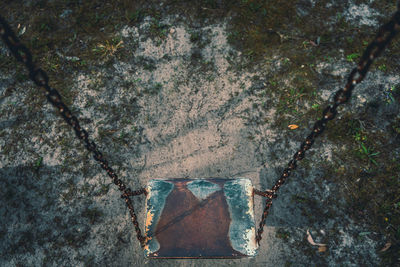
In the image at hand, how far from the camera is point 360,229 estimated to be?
2619 millimetres

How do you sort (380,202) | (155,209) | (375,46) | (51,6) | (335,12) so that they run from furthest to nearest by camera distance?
(51,6), (335,12), (380,202), (155,209), (375,46)

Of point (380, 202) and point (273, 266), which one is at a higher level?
point (380, 202)

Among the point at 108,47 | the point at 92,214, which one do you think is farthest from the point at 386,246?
the point at 108,47

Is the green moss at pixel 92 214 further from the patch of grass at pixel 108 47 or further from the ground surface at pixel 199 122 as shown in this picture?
the patch of grass at pixel 108 47

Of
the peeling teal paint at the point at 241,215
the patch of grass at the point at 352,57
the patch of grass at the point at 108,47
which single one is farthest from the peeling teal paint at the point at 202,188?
the patch of grass at the point at 352,57

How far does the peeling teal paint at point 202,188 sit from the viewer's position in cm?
225

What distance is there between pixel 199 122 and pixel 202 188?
117 centimetres

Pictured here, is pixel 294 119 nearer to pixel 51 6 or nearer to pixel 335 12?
pixel 335 12

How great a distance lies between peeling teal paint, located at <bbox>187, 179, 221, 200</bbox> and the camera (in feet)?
7.39

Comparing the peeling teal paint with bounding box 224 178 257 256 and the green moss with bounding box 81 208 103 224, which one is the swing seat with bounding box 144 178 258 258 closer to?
the peeling teal paint with bounding box 224 178 257 256

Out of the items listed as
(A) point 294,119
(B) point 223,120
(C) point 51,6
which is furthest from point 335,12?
(C) point 51,6

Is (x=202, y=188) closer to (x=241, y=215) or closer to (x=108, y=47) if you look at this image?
(x=241, y=215)

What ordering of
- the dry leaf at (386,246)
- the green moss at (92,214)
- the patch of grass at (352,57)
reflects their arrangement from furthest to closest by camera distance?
the patch of grass at (352,57) < the green moss at (92,214) < the dry leaf at (386,246)

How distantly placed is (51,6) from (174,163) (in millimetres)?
3528
